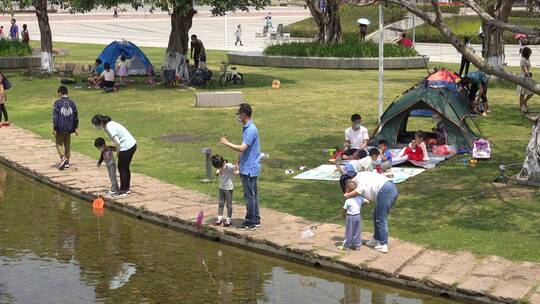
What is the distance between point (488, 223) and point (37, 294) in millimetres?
6781

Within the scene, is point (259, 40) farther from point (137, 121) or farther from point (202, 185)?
point (202, 185)

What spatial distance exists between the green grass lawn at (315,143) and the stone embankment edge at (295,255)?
0.66 m

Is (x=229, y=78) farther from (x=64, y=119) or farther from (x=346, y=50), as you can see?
(x=64, y=119)

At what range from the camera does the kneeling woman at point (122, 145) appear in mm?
15145

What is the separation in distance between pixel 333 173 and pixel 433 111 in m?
3.43

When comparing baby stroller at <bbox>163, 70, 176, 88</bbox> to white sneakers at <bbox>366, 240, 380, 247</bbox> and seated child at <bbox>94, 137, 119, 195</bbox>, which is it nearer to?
seated child at <bbox>94, 137, 119, 195</bbox>

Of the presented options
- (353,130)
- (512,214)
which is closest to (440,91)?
(353,130)

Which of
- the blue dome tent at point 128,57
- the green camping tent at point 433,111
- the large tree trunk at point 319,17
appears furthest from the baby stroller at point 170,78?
the green camping tent at point 433,111

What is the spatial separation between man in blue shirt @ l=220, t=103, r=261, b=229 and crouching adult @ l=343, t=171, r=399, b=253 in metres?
1.75

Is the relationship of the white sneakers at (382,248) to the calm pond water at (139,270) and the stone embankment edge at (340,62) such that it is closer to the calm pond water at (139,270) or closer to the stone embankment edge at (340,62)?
the calm pond water at (139,270)

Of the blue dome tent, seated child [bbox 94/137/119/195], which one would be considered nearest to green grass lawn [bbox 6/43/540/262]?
seated child [bbox 94/137/119/195]

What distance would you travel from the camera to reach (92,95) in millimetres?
29594

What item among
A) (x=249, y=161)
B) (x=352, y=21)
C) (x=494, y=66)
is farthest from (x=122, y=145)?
(x=352, y=21)

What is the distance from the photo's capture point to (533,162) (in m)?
15.3
